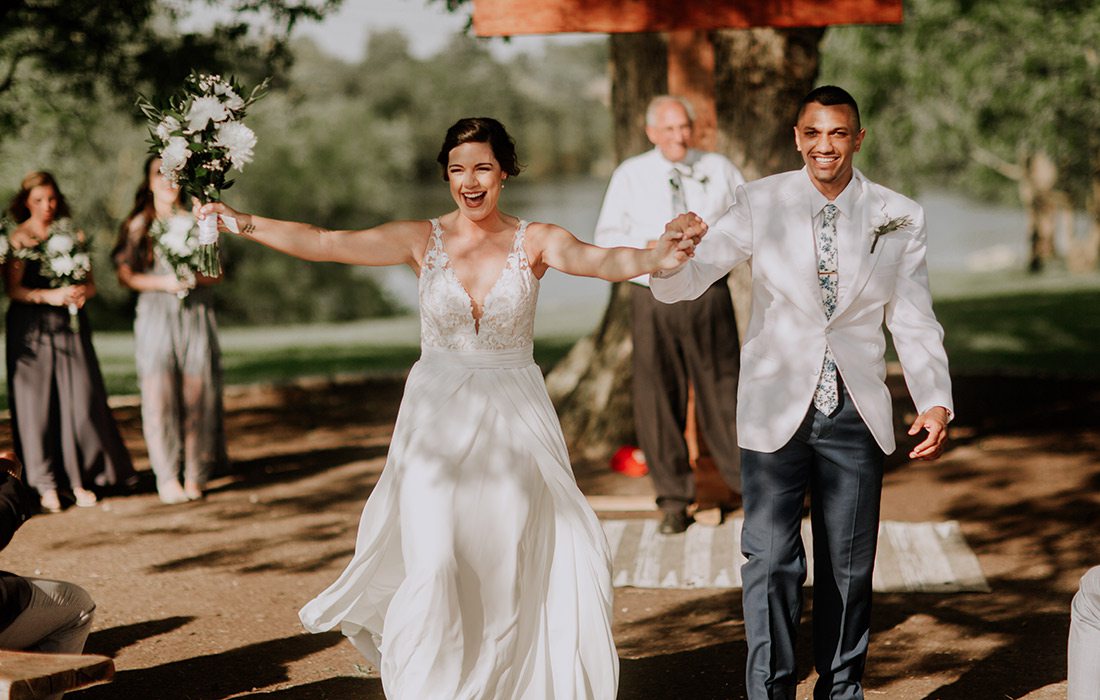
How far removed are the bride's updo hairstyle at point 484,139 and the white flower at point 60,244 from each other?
15.4 feet

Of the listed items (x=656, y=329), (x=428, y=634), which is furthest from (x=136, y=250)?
(x=428, y=634)

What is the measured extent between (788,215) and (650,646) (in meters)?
2.41

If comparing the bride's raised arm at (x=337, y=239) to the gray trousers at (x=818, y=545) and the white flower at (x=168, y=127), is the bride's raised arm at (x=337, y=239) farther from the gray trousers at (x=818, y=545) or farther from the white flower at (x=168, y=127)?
the gray trousers at (x=818, y=545)

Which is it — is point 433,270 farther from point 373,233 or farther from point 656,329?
point 656,329

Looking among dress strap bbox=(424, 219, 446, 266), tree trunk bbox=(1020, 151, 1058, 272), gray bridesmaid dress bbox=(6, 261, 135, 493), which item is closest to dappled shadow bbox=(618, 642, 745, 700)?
dress strap bbox=(424, 219, 446, 266)

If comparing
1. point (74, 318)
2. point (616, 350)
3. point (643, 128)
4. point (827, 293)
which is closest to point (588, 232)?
point (616, 350)

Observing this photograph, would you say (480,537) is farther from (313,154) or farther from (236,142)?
(313,154)

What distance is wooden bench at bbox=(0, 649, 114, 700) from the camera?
12.6 feet

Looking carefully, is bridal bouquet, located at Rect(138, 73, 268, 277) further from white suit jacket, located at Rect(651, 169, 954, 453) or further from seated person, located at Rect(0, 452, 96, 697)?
white suit jacket, located at Rect(651, 169, 954, 453)

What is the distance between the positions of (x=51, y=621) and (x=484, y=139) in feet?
7.78

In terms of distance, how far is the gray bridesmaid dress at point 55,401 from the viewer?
8922mm

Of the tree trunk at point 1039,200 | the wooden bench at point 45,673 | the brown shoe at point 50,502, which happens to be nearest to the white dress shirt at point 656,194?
the brown shoe at point 50,502

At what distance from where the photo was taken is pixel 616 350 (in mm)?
10859

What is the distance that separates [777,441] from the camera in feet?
15.4
